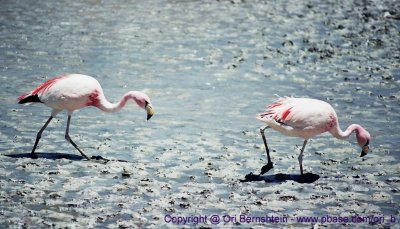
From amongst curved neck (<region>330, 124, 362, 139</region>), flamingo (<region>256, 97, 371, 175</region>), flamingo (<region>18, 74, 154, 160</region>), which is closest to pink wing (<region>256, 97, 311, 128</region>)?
flamingo (<region>256, 97, 371, 175</region>)

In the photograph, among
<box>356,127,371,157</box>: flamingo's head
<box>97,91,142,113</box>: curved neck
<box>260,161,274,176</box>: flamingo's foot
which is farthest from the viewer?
<box>97,91,142,113</box>: curved neck

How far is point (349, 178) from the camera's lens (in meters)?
9.76

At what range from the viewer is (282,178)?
9.68 m

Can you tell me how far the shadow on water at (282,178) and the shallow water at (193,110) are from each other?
12 centimetres

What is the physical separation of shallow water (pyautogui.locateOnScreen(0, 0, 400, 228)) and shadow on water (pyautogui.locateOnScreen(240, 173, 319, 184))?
121 millimetres

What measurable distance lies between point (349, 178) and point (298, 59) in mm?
7474

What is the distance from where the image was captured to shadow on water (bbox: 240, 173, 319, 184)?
9.58 m

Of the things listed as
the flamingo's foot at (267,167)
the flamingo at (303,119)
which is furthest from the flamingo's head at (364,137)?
the flamingo's foot at (267,167)

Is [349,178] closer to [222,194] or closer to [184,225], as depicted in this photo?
[222,194]

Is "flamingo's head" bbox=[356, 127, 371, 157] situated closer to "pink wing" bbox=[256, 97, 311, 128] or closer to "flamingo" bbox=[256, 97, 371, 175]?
"flamingo" bbox=[256, 97, 371, 175]

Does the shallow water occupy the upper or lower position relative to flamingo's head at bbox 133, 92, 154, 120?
lower

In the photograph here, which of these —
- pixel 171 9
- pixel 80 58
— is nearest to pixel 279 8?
pixel 171 9

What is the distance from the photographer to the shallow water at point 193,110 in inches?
343

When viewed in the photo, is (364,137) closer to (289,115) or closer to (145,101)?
(289,115)
